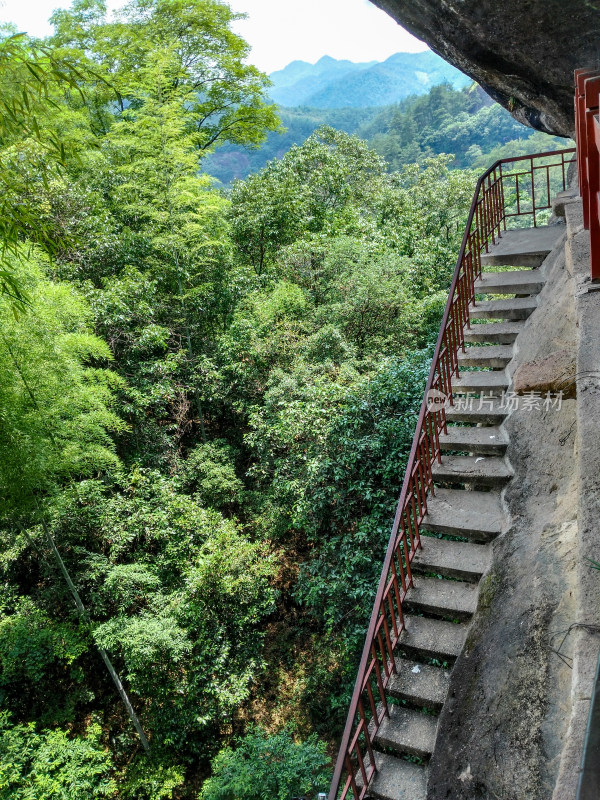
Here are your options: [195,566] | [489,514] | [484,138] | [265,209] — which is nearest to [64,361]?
[195,566]

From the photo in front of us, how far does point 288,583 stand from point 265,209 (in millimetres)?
8601

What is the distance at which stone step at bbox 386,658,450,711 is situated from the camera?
3654mm

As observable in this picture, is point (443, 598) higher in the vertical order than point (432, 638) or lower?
higher

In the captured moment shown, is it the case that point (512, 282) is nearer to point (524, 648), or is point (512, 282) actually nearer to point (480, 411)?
point (480, 411)

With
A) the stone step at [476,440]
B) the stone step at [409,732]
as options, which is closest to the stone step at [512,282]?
the stone step at [476,440]

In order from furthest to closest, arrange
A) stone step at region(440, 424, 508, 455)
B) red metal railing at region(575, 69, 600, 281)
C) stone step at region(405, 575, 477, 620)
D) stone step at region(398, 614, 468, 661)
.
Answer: stone step at region(440, 424, 508, 455), stone step at region(405, 575, 477, 620), stone step at region(398, 614, 468, 661), red metal railing at region(575, 69, 600, 281)

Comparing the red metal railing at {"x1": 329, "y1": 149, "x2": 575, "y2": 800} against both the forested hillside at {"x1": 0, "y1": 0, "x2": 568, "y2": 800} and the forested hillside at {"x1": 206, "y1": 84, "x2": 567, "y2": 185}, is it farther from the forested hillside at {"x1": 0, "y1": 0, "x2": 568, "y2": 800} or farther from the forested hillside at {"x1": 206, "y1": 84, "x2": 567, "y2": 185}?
the forested hillside at {"x1": 206, "y1": 84, "x2": 567, "y2": 185}

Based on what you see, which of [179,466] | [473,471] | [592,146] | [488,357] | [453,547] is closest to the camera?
[592,146]

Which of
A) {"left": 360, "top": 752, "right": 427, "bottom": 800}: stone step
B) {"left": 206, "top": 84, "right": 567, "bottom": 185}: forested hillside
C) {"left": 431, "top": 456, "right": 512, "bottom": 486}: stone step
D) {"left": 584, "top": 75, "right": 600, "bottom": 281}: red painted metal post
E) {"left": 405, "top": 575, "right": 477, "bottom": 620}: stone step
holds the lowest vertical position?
{"left": 360, "top": 752, "right": 427, "bottom": 800}: stone step

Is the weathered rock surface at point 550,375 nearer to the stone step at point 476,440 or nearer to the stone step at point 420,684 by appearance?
the stone step at point 476,440

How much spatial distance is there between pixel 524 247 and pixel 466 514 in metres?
3.65

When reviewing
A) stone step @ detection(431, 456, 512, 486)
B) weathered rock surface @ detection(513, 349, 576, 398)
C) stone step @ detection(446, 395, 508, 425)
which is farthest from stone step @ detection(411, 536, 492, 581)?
weathered rock surface @ detection(513, 349, 576, 398)

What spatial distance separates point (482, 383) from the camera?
5.30 m

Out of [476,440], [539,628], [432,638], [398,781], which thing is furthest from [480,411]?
[398,781]
